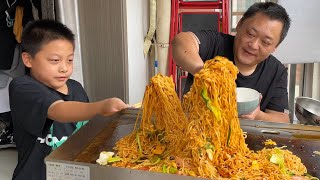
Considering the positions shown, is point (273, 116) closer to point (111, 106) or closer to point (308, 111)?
point (308, 111)

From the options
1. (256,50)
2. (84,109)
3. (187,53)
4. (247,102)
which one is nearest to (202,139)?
(247,102)

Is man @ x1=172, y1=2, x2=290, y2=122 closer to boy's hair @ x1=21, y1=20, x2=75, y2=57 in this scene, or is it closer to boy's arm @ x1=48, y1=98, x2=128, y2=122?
boy's arm @ x1=48, y1=98, x2=128, y2=122

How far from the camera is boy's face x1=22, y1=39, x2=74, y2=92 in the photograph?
1.61 meters

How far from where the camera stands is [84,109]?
1.36 meters

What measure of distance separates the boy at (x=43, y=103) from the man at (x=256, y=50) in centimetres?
54

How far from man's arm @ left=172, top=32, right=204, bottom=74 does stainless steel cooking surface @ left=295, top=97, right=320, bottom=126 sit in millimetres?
690

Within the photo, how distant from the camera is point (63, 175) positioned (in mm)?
1007

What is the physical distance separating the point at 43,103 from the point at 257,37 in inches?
45.4

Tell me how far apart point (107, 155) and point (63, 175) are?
0.86ft

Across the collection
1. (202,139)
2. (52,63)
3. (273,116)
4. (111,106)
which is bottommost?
(273,116)

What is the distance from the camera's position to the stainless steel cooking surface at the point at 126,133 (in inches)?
48.1

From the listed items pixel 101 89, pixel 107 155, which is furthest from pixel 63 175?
pixel 101 89

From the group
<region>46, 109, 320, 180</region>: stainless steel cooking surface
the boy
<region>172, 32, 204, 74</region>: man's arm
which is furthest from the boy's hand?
<region>172, 32, 204, 74</region>: man's arm

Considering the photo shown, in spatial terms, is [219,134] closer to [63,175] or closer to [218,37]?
[63,175]
